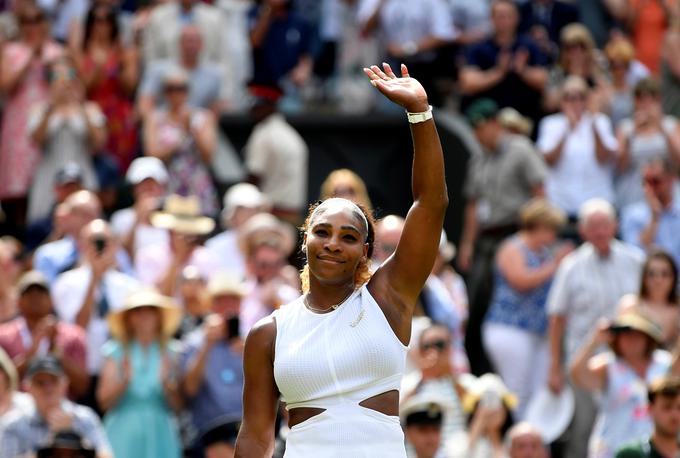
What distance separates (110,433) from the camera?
31.5 ft

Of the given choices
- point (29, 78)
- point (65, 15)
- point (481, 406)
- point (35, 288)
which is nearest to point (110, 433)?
point (35, 288)

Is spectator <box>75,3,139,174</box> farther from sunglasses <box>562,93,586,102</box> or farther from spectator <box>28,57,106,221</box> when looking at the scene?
sunglasses <box>562,93,586,102</box>

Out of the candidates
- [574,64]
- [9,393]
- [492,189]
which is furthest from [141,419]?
[574,64]

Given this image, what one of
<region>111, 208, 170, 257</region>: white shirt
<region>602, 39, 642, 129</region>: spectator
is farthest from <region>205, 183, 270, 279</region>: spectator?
<region>602, 39, 642, 129</region>: spectator

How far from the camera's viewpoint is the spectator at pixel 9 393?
350 inches

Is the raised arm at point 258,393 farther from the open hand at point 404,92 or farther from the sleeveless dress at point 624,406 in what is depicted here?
the sleeveless dress at point 624,406

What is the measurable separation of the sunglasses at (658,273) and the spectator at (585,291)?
56 centimetres

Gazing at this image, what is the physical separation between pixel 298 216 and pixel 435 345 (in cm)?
408

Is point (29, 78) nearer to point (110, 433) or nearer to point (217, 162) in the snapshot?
point (217, 162)

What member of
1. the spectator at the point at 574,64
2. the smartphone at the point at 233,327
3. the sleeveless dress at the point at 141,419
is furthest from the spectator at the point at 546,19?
the sleeveless dress at the point at 141,419

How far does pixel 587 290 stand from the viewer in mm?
11016

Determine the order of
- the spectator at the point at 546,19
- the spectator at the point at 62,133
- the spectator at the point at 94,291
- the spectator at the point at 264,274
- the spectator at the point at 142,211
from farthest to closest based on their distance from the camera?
the spectator at the point at 546,19, the spectator at the point at 62,133, the spectator at the point at 142,211, the spectator at the point at 94,291, the spectator at the point at 264,274

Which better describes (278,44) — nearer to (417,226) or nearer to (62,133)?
(62,133)

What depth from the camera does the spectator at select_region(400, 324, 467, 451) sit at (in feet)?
31.4
